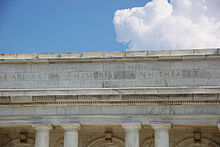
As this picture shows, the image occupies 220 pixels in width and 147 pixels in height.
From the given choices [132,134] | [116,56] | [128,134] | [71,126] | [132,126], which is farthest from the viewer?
[116,56]

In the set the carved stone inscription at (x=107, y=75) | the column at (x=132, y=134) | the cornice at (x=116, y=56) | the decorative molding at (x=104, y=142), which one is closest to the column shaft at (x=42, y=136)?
the carved stone inscription at (x=107, y=75)

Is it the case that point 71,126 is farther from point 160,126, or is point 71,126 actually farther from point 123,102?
point 160,126

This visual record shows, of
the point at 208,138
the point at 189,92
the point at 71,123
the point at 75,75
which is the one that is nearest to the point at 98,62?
the point at 75,75

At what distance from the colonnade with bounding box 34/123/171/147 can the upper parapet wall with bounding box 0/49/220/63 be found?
6.24 metres

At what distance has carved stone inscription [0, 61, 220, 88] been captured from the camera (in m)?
41.7

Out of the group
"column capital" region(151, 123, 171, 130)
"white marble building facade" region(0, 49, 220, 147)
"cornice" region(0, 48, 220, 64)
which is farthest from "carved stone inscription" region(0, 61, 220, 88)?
"column capital" region(151, 123, 171, 130)

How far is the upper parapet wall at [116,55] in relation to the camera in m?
42.0

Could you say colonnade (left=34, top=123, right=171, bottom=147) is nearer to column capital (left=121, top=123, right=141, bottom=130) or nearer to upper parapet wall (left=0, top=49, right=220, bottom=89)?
column capital (left=121, top=123, right=141, bottom=130)

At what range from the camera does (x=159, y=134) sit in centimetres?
4016

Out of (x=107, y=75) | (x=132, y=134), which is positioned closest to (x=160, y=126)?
(x=132, y=134)

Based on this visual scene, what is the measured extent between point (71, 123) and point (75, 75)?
464cm

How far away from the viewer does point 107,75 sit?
42938 mm

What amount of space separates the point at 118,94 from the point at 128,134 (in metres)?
3.53

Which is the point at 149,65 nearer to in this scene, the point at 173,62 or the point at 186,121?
the point at 173,62
